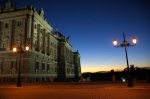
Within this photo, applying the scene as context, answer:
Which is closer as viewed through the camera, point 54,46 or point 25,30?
point 25,30

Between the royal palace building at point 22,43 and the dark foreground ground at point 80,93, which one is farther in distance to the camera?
the royal palace building at point 22,43

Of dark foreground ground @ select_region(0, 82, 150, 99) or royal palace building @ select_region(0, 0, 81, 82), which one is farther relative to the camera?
royal palace building @ select_region(0, 0, 81, 82)

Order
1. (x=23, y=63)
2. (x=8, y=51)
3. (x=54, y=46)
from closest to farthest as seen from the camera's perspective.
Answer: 1. (x=23, y=63)
2. (x=8, y=51)
3. (x=54, y=46)

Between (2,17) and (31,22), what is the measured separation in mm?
9171

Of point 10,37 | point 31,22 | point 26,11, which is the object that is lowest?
point 10,37

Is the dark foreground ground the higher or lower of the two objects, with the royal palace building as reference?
lower

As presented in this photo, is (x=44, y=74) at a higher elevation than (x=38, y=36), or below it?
below

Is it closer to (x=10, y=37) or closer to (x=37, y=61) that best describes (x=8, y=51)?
(x=10, y=37)

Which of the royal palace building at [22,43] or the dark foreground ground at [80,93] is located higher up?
the royal palace building at [22,43]

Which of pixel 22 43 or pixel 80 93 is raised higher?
pixel 22 43

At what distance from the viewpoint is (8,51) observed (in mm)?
34906

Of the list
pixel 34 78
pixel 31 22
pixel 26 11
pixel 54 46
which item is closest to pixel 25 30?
pixel 31 22

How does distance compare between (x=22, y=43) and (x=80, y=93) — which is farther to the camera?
(x=22, y=43)

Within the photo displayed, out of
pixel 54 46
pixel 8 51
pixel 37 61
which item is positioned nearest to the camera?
pixel 8 51
